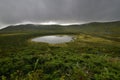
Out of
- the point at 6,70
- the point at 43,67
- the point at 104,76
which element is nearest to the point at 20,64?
the point at 6,70

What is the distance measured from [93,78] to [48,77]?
325 centimetres

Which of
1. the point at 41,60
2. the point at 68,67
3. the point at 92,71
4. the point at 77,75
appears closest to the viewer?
the point at 77,75

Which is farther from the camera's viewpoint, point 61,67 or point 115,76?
point 61,67

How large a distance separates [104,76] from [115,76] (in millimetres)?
801

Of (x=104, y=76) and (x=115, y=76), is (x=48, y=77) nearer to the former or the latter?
(x=104, y=76)

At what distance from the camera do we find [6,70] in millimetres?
14125

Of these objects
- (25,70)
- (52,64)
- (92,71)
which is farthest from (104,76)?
(25,70)

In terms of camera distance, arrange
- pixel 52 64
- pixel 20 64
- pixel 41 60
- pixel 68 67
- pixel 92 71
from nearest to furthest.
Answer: pixel 92 71 → pixel 68 67 → pixel 52 64 → pixel 20 64 → pixel 41 60

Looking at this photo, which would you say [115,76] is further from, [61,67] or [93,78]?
[61,67]

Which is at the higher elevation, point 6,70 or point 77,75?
point 77,75

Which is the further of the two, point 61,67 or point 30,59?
point 30,59

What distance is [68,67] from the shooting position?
13.7 metres

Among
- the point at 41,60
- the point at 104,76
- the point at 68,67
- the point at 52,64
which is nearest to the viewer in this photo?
the point at 104,76

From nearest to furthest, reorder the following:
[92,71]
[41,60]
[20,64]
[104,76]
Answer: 1. [104,76]
2. [92,71]
3. [20,64]
4. [41,60]
